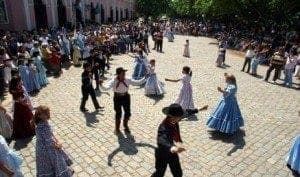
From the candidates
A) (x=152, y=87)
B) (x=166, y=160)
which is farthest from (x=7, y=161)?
(x=152, y=87)

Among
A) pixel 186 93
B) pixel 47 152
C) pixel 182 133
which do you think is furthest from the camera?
pixel 186 93

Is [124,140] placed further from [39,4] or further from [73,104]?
[39,4]

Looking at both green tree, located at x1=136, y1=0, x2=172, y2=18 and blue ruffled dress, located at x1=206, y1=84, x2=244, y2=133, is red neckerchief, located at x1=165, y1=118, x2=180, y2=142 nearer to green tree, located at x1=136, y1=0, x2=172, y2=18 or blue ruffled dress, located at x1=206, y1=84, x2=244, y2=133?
blue ruffled dress, located at x1=206, y1=84, x2=244, y2=133

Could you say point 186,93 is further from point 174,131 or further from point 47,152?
point 47,152

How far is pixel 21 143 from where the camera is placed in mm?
8195

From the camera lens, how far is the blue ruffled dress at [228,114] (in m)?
8.62

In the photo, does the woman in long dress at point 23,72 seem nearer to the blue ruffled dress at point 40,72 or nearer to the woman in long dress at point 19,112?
the blue ruffled dress at point 40,72

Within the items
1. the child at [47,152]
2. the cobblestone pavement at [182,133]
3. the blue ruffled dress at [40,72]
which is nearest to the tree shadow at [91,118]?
the cobblestone pavement at [182,133]

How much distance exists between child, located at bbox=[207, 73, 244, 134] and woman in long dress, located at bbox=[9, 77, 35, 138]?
4.66 meters

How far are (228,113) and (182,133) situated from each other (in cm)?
132

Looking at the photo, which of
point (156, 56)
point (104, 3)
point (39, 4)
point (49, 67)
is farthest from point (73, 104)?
point (104, 3)

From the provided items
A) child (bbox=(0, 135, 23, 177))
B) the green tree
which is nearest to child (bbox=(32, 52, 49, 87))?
child (bbox=(0, 135, 23, 177))

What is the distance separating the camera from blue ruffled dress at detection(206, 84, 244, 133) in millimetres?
8617

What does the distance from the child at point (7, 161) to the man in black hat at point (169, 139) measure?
2.25 m
